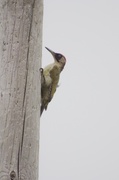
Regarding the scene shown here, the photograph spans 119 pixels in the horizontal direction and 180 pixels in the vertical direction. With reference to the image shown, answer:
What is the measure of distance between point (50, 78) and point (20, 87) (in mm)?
1253

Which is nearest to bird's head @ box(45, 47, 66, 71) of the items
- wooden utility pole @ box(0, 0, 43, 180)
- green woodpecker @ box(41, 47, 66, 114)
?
green woodpecker @ box(41, 47, 66, 114)

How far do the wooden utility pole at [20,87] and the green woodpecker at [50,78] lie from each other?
49 cm

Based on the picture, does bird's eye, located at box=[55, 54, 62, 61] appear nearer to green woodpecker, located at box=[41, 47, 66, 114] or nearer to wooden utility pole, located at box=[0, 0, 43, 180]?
green woodpecker, located at box=[41, 47, 66, 114]

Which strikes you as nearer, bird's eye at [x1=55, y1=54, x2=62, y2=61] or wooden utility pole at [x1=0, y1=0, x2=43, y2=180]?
wooden utility pole at [x1=0, y1=0, x2=43, y2=180]

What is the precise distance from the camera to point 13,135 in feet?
12.5

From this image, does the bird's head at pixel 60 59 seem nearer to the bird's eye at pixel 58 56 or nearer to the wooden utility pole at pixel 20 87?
the bird's eye at pixel 58 56

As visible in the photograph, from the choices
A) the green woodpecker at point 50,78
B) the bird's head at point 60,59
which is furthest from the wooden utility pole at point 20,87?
the bird's head at point 60,59

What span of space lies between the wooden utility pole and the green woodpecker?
488 mm

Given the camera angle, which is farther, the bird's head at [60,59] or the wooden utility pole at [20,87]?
the bird's head at [60,59]

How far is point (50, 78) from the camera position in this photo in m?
5.18

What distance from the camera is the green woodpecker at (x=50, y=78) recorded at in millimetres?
4816

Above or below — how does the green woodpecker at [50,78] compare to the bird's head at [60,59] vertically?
below

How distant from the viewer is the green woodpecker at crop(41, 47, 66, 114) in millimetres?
4816

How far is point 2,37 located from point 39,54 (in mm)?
400
